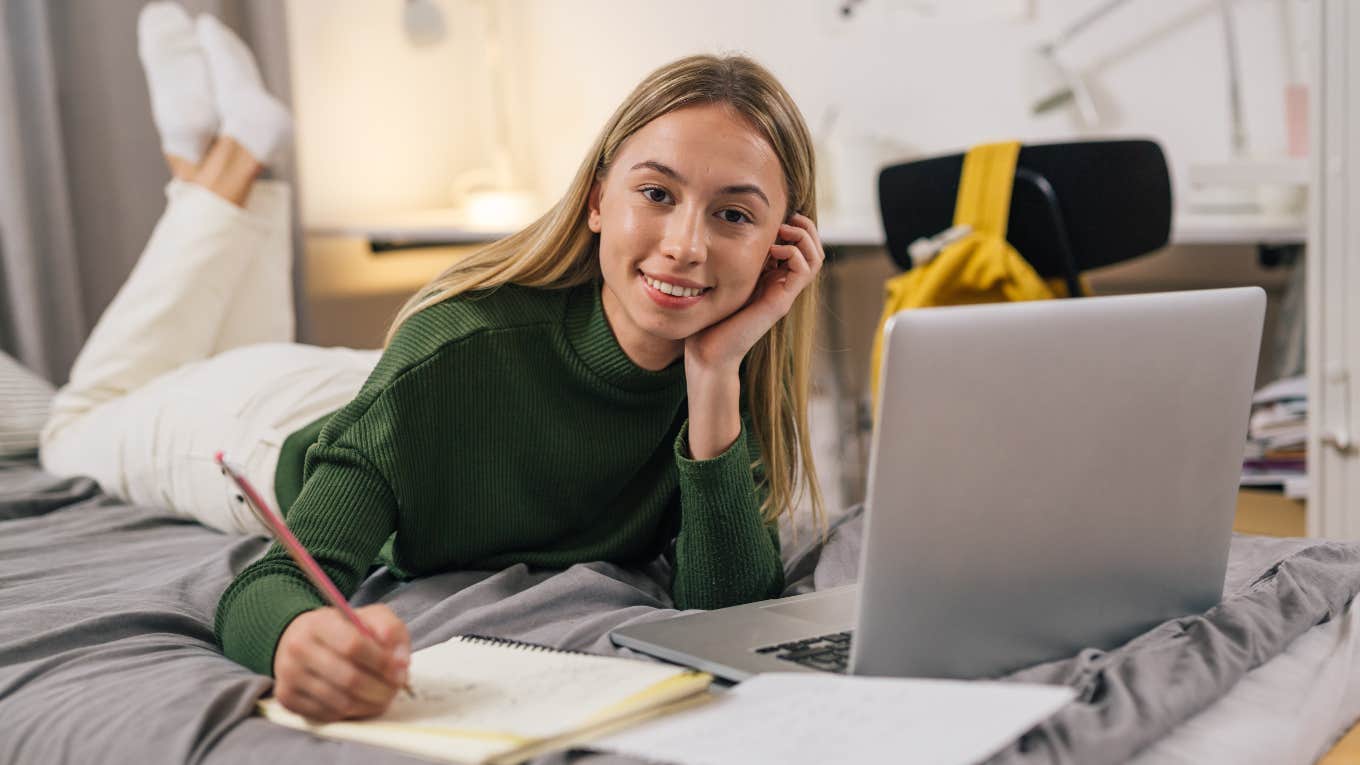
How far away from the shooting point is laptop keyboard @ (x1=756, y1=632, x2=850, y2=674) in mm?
783

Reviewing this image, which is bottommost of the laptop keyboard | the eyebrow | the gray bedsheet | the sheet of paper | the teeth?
the gray bedsheet

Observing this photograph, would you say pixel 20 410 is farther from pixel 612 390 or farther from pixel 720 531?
pixel 720 531

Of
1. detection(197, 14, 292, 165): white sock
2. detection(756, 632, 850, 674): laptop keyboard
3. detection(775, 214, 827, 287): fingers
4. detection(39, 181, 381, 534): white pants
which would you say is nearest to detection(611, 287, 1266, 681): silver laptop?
detection(756, 632, 850, 674): laptop keyboard

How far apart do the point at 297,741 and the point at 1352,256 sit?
66.8 inches

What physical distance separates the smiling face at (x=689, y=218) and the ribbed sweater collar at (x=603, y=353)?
6cm

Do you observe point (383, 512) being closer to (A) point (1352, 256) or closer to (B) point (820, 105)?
(A) point (1352, 256)

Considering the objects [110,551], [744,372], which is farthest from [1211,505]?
[110,551]

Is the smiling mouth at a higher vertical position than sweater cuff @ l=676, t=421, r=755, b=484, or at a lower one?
higher

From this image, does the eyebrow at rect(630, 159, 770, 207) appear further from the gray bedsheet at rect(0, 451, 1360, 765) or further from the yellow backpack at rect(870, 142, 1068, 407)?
the yellow backpack at rect(870, 142, 1068, 407)

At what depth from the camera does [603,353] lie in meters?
1.11

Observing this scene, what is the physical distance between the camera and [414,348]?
107 cm

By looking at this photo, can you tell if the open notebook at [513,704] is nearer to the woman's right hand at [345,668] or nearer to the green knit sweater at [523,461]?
the woman's right hand at [345,668]

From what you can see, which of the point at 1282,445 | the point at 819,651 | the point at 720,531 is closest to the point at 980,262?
the point at 1282,445

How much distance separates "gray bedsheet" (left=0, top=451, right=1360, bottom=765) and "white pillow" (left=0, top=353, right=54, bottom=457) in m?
0.38
